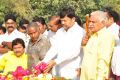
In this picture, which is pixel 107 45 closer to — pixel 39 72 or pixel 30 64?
pixel 39 72

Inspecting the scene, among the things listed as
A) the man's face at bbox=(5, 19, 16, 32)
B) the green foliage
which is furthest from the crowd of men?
the green foliage

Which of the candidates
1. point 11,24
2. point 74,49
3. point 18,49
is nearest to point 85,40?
point 74,49

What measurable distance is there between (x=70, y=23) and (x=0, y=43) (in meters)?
2.88

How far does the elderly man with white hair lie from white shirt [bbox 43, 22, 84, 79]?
0.62m

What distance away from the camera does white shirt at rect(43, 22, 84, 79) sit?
21.0 ft

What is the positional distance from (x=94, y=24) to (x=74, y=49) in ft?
2.87

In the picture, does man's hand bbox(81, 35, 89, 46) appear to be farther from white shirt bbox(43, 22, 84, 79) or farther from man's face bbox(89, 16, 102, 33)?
man's face bbox(89, 16, 102, 33)

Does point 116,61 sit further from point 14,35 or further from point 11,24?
point 11,24

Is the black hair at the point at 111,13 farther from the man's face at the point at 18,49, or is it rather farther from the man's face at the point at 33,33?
the man's face at the point at 18,49

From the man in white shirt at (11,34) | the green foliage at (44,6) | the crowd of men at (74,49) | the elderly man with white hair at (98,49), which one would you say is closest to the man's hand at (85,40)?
the crowd of men at (74,49)

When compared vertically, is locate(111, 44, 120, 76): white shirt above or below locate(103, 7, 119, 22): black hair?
below

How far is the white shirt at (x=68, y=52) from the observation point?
6.41m

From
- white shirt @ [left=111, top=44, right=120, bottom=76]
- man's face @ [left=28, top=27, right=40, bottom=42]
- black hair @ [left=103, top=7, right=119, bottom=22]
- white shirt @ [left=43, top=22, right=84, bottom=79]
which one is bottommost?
white shirt @ [left=111, top=44, right=120, bottom=76]

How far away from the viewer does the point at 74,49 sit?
6.40m
